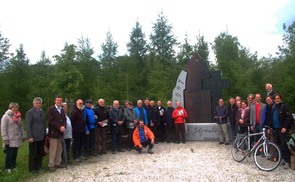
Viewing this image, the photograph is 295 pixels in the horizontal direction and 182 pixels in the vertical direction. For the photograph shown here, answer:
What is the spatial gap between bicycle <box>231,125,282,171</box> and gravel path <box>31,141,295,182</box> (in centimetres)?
14

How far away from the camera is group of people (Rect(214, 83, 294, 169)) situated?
15.0 feet

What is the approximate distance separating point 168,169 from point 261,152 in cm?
215

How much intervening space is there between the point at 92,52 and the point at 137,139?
19.0 m

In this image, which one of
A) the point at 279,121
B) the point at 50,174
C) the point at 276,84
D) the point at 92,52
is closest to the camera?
the point at 50,174

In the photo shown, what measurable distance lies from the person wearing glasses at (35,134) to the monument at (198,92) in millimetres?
5527

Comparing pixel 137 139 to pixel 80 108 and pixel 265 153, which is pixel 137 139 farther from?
pixel 265 153

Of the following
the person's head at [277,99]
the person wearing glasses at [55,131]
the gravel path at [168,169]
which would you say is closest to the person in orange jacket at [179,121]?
the gravel path at [168,169]

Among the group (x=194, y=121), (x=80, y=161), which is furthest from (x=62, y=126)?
(x=194, y=121)

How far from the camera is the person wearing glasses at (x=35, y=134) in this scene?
4.38 metres

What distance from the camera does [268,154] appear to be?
4.45 metres

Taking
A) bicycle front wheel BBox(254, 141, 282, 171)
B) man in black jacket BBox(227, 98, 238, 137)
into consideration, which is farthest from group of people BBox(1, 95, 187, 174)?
bicycle front wheel BBox(254, 141, 282, 171)

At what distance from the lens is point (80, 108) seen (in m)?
5.47

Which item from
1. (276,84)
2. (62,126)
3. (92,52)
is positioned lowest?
(62,126)

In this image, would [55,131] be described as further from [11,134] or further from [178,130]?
[178,130]
